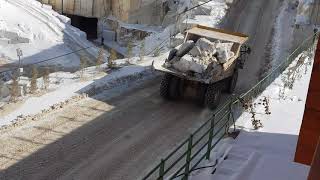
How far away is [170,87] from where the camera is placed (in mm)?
15398

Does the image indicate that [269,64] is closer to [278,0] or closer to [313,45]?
[313,45]

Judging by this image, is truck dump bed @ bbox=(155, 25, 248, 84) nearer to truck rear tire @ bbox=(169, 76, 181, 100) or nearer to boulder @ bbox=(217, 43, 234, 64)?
boulder @ bbox=(217, 43, 234, 64)

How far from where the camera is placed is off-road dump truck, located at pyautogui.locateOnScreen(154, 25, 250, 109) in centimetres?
1454

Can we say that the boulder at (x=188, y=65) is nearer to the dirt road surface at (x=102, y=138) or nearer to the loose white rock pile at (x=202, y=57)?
the loose white rock pile at (x=202, y=57)

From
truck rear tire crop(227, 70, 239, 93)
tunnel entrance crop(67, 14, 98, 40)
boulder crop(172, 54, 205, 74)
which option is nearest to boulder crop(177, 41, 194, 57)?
boulder crop(172, 54, 205, 74)

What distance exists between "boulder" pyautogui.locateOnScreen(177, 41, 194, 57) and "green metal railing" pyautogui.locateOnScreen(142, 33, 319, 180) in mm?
2142

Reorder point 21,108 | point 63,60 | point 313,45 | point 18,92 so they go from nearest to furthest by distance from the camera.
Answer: point 21,108 < point 18,92 < point 313,45 < point 63,60

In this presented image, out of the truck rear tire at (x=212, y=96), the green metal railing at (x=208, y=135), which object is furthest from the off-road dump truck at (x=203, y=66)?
the green metal railing at (x=208, y=135)

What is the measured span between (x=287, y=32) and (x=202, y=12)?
5367mm

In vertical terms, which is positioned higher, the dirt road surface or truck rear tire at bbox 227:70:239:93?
truck rear tire at bbox 227:70:239:93

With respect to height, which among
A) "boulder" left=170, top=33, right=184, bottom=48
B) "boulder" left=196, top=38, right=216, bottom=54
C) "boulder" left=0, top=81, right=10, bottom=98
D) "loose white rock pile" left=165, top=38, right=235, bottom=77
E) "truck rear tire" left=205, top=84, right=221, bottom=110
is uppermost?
"boulder" left=196, top=38, right=216, bottom=54

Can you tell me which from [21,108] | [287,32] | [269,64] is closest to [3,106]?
[21,108]

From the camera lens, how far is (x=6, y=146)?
38.2 feet

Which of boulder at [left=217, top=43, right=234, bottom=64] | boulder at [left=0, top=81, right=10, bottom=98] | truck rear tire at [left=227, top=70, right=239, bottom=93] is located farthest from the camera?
boulder at [left=0, top=81, right=10, bottom=98]
